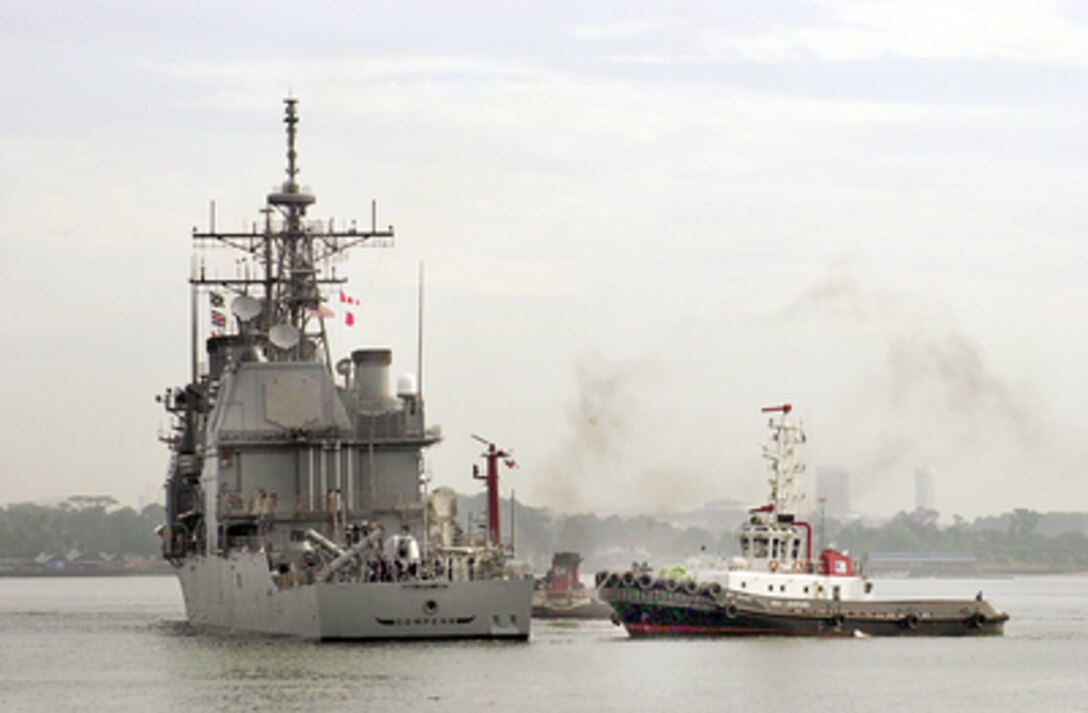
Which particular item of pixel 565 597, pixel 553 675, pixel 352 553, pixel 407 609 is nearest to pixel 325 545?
pixel 352 553

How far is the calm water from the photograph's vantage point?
50.4 m

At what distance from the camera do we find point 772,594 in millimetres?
70438

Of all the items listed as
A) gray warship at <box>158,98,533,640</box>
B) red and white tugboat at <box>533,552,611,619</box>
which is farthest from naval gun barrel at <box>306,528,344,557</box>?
red and white tugboat at <box>533,552,611,619</box>

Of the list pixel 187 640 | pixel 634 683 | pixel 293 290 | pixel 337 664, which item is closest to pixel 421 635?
pixel 337 664

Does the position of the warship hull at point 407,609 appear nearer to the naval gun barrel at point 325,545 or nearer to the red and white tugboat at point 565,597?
the naval gun barrel at point 325,545

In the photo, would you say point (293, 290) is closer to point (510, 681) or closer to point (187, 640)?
point (187, 640)

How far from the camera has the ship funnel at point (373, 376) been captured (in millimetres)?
73375

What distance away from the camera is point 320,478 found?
236 feet

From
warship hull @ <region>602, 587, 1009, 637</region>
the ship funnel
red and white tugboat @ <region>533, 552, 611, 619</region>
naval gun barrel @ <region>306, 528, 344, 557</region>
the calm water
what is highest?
the ship funnel

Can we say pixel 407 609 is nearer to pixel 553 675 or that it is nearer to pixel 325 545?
pixel 325 545

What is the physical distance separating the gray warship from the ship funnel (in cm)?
7

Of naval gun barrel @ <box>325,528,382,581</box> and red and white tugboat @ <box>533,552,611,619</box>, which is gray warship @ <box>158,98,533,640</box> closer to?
naval gun barrel @ <box>325,528,382,581</box>

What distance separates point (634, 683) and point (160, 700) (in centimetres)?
1170

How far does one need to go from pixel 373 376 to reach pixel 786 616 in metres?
15.8
